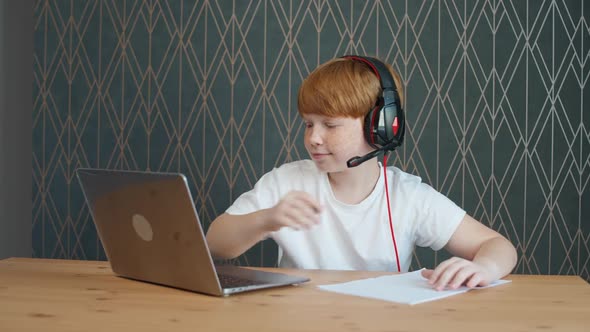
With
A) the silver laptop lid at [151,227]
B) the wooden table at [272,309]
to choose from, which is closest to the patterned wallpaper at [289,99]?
the wooden table at [272,309]

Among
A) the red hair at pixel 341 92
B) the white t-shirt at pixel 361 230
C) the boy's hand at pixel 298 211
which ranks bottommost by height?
the white t-shirt at pixel 361 230

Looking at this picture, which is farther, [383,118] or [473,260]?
[383,118]

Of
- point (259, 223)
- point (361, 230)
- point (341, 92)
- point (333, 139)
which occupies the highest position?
point (341, 92)

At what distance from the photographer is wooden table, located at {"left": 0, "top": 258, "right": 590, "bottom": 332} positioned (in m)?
1.02

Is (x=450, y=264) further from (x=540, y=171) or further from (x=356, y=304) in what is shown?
(x=540, y=171)

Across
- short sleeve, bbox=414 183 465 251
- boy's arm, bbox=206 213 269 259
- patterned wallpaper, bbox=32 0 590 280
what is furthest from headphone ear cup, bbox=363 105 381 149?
patterned wallpaper, bbox=32 0 590 280

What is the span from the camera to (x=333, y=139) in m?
1.73

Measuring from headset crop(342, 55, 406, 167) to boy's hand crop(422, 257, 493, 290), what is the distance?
458 mm

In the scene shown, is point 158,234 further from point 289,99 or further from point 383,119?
point 289,99

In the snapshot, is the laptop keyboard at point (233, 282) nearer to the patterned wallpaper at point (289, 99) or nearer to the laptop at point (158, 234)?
the laptop at point (158, 234)

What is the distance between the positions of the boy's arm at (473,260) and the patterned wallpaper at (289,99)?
102 centimetres

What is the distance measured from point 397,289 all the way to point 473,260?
36 cm

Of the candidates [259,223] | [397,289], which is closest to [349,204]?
[259,223]

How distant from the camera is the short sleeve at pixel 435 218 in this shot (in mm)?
1794
